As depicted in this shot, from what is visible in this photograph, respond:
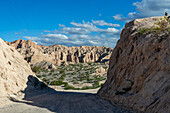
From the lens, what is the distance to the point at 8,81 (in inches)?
574

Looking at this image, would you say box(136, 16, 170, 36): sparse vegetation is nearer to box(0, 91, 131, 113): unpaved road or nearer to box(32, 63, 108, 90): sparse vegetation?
box(0, 91, 131, 113): unpaved road

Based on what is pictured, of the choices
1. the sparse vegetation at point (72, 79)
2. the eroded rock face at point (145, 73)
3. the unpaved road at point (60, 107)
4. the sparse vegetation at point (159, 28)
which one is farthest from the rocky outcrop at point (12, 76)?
the sparse vegetation at point (72, 79)

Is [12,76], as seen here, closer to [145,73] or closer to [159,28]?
[145,73]

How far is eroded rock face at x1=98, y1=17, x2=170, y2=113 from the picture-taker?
8.02 m

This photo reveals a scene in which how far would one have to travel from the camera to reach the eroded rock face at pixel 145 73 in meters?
8.02

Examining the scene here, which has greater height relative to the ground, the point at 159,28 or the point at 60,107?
the point at 159,28

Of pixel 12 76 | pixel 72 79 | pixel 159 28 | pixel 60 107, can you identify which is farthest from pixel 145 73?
pixel 72 79

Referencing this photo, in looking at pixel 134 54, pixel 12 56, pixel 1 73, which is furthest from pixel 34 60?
pixel 134 54

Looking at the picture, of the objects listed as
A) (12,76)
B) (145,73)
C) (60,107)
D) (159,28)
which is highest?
(159,28)

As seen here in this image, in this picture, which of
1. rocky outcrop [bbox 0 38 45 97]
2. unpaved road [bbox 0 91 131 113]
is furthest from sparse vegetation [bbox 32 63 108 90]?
unpaved road [bbox 0 91 131 113]

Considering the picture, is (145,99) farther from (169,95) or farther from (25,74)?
(25,74)

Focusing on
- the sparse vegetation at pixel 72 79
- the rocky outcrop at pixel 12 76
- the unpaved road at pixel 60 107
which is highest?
the rocky outcrop at pixel 12 76

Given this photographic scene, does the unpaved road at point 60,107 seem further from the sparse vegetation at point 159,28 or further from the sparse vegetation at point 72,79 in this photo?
the sparse vegetation at point 72,79

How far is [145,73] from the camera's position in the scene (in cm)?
998
